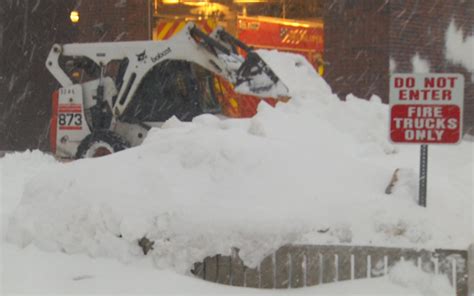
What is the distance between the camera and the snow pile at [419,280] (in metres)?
Answer: 6.09

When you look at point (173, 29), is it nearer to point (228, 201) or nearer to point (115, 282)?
point (228, 201)

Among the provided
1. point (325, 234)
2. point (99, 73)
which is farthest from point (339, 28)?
point (325, 234)

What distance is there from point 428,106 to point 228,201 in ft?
6.11

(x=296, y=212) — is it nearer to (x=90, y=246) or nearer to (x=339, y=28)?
(x=90, y=246)

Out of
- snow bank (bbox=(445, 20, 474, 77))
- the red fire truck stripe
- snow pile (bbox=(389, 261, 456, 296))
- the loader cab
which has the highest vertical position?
the red fire truck stripe

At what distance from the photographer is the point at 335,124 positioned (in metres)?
9.16

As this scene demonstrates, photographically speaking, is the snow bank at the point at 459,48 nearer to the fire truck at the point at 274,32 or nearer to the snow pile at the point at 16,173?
the fire truck at the point at 274,32

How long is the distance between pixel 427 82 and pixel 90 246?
3.17m

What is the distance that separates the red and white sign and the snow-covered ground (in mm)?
493

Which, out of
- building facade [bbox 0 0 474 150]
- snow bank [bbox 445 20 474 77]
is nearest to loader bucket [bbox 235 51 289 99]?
building facade [bbox 0 0 474 150]

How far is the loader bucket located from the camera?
10.6 metres

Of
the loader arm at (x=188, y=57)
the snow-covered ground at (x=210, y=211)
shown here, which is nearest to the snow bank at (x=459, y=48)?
the loader arm at (x=188, y=57)

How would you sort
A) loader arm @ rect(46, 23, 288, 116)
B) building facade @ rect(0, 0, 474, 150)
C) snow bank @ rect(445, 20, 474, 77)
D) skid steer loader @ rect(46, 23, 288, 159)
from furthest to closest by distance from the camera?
1. snow bank @ rect(445, 20, 474, 77)
2. building facade @ rect(0, 0, 474, 150)
3. skid steer loader @ rect(46, 23, 288, 159)
4. loader arm @ rect(46, 23, 288, 116)

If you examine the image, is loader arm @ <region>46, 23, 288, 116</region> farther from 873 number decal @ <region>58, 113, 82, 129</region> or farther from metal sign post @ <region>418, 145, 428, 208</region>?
metal sign post @ <region>418, 145, 428, 208</region>
